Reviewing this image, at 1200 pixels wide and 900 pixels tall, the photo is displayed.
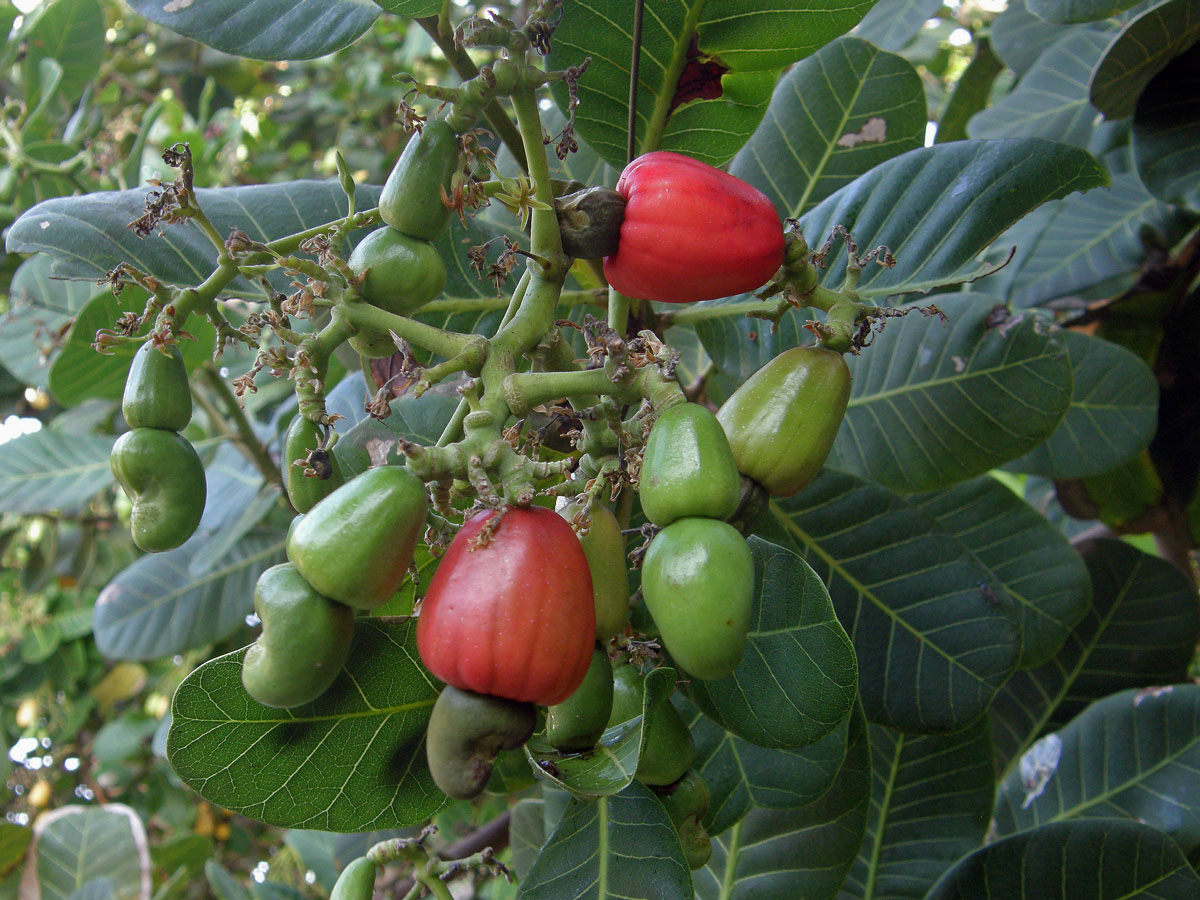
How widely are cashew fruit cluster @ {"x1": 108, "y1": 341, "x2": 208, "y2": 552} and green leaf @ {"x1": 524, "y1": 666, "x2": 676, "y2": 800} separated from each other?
459mm

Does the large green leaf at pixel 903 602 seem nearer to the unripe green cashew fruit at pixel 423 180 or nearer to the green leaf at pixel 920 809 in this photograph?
the green leaf at pixel 920 809

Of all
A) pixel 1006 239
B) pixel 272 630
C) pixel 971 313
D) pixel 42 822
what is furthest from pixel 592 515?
pixel 42 822

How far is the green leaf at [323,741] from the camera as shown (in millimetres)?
1011

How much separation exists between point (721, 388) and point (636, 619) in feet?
2.74

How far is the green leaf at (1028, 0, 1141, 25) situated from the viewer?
1473mm

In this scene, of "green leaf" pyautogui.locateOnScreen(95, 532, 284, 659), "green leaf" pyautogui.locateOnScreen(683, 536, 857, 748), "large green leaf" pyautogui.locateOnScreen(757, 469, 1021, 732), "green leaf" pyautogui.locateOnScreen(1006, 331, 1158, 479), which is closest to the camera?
"green leaf" pyautogui.locateOnScreen(683, 536, 857, 748)

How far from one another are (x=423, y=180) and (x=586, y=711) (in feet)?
1.85

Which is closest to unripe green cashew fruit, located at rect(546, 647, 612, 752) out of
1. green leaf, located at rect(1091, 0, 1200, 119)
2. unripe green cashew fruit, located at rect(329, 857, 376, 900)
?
unripe green cashew fruit, located at rect(329, 857, 376, 900)

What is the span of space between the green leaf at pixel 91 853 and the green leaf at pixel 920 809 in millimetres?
2171

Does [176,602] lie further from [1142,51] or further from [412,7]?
[1142,51]

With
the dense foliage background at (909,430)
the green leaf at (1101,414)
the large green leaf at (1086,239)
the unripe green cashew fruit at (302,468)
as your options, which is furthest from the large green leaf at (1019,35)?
the unripe green cashew fruit at (302,468)

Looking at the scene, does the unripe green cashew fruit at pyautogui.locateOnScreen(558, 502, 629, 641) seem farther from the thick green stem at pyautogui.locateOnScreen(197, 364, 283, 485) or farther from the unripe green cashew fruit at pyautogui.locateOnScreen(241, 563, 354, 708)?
the thick green stem at pyautogui.locateOnScreen(197, 364, 283, 485)

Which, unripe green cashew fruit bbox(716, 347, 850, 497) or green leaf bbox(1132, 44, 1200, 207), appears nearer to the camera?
unripe green cashew fruit bbox(716, 347, 850, 497)

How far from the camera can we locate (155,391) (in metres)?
1.01
